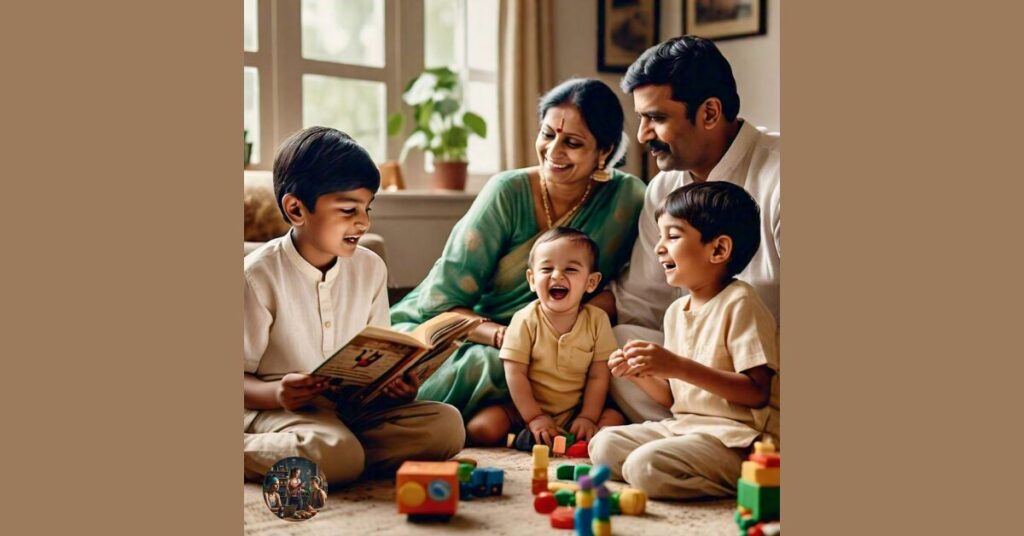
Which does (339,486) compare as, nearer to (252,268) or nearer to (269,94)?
(252,268)

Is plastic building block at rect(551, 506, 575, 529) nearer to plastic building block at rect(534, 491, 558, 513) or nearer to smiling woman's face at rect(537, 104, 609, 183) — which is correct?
plastic building block at rect(534, 491, 558, 513)

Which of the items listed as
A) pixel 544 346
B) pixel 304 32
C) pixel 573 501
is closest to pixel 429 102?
pixel 304 32

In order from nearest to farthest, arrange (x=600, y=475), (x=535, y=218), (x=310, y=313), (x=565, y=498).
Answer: (x=600, y=475)
(x=565, y=498)
(x=310, y=313)
(x=535, y=218)

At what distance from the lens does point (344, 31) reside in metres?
3.94

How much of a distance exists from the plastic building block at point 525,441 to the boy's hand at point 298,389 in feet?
2.00

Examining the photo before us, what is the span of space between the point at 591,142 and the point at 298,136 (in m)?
0.85

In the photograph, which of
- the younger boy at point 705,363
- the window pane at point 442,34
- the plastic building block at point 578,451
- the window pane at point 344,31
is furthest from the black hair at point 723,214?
the window pane at point 442,34

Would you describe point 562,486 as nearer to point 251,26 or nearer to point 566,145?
point 566,145

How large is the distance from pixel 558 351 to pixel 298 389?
723 mm

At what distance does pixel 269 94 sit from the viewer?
3.68m

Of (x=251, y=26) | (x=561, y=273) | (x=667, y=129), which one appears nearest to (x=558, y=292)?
(x=561, y=273)

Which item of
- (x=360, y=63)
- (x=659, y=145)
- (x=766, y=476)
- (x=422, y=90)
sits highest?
(x=360, y=63)

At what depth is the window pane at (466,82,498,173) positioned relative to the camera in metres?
4.43

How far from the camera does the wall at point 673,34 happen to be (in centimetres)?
444
